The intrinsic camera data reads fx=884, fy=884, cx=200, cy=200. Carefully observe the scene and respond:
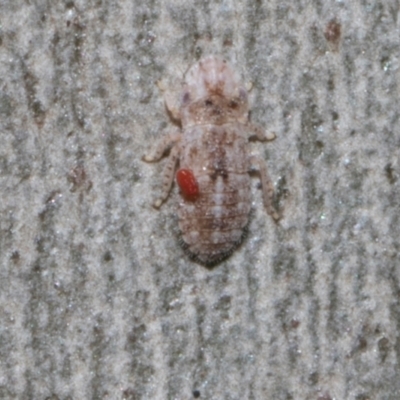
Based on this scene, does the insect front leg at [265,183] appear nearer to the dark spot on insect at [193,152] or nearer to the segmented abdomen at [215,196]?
the segmented abdomen at [215,196]

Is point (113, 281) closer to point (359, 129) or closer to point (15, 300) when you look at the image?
point (15, 300)

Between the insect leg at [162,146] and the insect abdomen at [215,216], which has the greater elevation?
Result: the insect leg at [162,146]

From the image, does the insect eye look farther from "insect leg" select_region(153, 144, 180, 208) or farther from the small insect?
"insect leg" select_region(153, 144, 180, 208)

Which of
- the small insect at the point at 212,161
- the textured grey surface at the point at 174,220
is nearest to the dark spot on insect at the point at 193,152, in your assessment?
the small insect at the point at 212,161

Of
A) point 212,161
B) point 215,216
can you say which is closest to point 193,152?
point 212,161

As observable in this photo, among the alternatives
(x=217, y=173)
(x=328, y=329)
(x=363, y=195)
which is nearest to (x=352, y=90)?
(x=363, y=195)

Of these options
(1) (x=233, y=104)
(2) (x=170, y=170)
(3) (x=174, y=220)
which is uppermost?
(1) (x=233, y=104)

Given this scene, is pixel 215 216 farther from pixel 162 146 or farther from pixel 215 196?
pixel 162 146
